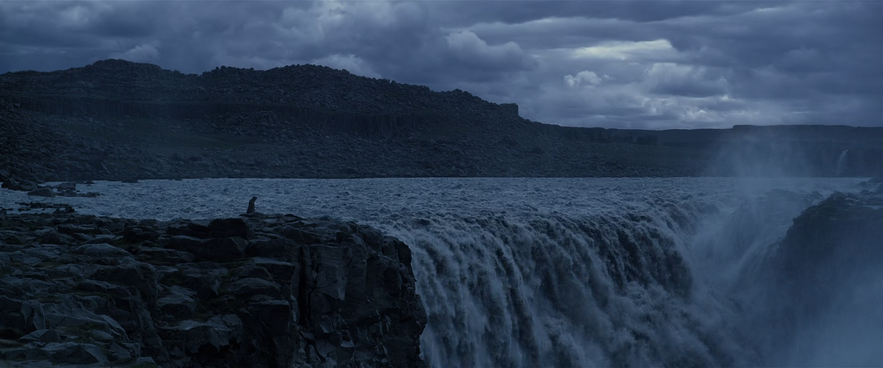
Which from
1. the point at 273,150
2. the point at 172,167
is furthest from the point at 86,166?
the point at 273,150

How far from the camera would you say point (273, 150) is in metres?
109

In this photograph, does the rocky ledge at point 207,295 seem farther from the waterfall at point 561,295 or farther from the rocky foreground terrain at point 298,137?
the rocky foreground terrain at point 298,137

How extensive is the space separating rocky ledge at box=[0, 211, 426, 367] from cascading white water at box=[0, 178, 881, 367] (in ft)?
14.6

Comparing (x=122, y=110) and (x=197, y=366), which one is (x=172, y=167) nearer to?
(x=122, y=110)

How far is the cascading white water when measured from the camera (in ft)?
97.5

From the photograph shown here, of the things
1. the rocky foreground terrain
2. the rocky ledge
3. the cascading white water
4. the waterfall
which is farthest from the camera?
the rocky foreground terrain

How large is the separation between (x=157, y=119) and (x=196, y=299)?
10229cm

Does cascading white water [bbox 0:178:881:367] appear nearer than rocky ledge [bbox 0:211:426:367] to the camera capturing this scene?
No

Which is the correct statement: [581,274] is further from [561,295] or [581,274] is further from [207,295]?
[207,295]

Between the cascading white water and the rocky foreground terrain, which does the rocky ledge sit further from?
the rocky foreground terrain

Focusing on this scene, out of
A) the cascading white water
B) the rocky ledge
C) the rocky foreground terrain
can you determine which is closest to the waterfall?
the cascading white water

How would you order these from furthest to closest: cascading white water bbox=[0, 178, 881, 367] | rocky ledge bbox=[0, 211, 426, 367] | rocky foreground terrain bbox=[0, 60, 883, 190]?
rocky foreground terrain bbox=[0, 60, 883, 190] → cascading white water bbox=[0, 178, 881, 367] → rocky ledge bbox=[0, 211, 426, 367]

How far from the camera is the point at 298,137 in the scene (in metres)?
120

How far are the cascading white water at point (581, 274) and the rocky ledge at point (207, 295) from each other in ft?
14.6
